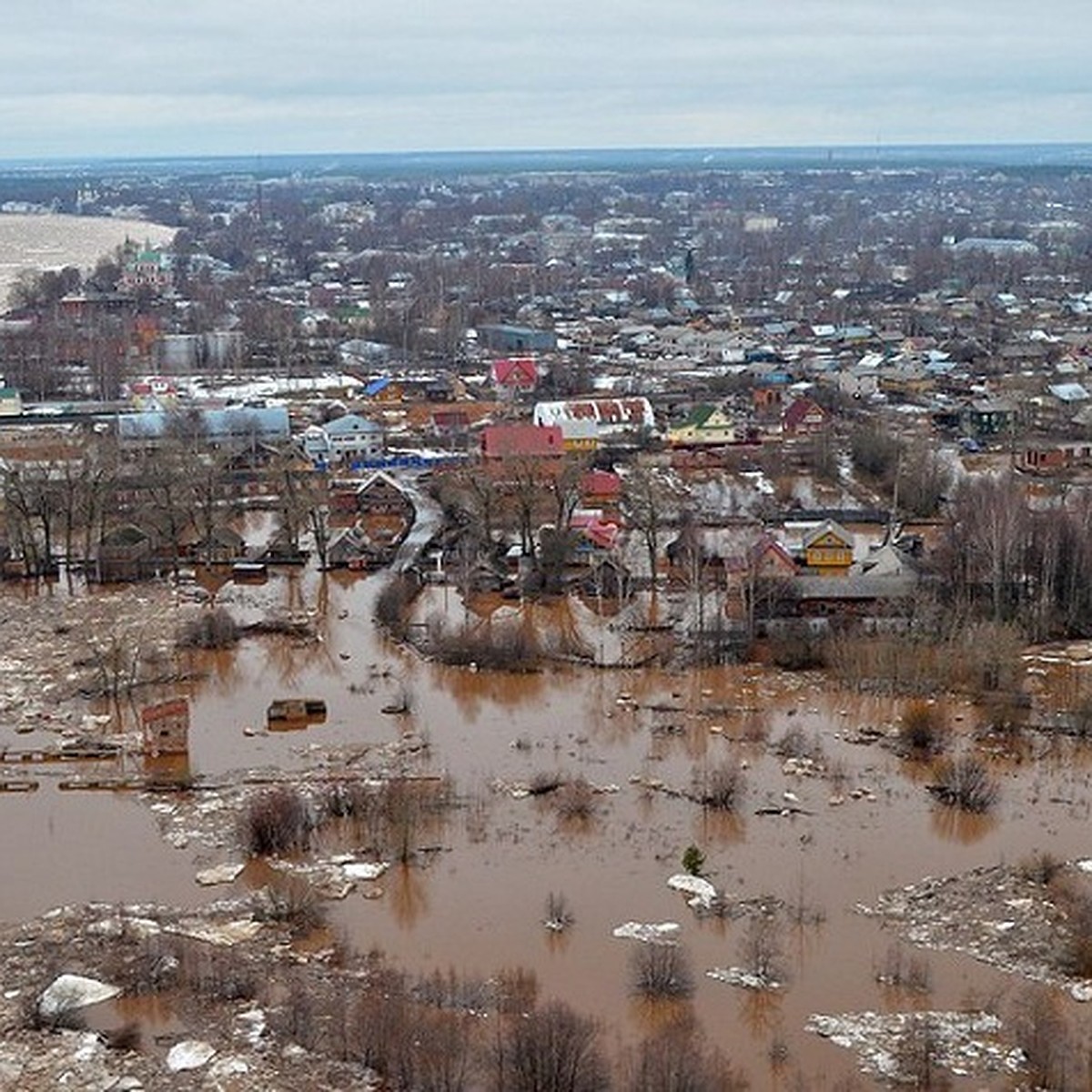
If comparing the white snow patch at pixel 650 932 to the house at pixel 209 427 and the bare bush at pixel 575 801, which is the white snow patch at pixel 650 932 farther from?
the house at pixel 209 427

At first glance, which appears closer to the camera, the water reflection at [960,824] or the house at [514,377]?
the water reflection at [960,824]

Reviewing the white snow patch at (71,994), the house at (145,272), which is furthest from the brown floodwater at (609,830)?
the house at (145,272)

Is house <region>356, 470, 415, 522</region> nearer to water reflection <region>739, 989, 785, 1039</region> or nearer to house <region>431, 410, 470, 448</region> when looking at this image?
house <region>431, 410, 470, 448</region>

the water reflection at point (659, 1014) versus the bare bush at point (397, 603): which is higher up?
the bare bush at point (397, 603)

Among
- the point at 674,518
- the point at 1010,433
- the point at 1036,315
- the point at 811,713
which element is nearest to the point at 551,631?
the point at 811,713

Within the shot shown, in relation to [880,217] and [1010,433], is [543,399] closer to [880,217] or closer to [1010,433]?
[1010,433]

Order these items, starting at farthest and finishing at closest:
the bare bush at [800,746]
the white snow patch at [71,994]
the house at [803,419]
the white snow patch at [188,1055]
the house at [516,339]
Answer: the house at [516,339]
the house at [803,419]
the bare bush at [800,746]
the white snow patch at [71,994]
the white snow patch at [188,1055]

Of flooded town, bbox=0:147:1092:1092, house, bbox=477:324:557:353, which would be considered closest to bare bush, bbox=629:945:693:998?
flooded town, bbox=0:147:1092:1092
